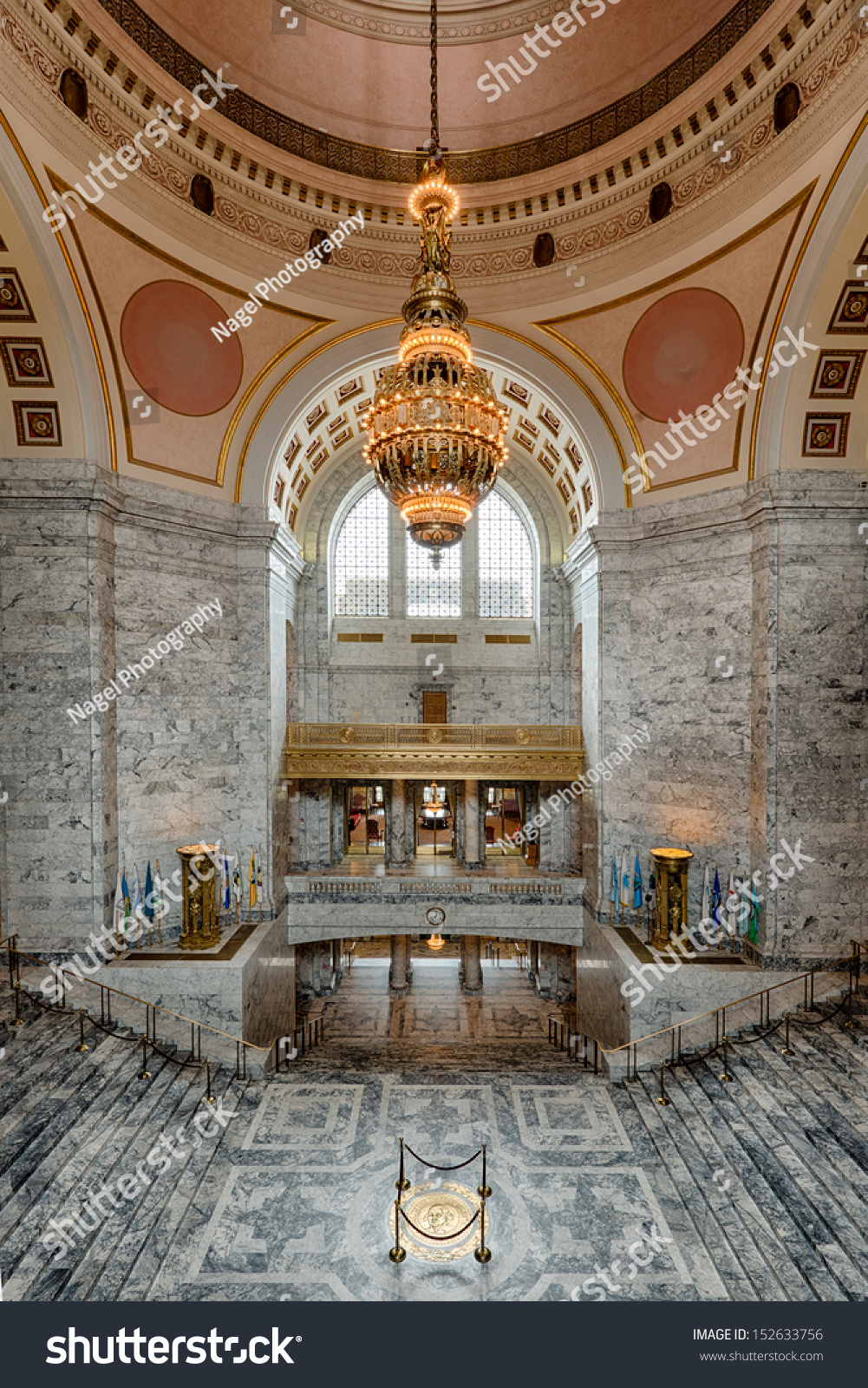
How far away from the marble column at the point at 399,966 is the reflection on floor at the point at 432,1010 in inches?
9.8

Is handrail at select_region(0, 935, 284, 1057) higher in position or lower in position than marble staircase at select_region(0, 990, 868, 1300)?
higher

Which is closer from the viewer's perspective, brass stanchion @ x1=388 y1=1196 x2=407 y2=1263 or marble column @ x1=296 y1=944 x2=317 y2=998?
brass stanchion @ x1=388 y1=1196 x2=407 y2=1263

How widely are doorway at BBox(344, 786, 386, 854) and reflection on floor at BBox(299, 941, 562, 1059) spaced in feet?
10.8

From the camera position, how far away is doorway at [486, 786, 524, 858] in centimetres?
1758

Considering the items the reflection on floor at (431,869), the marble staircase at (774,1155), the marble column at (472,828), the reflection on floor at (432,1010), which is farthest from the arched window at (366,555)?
the marble staircase at (774,1155)

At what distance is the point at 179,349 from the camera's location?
37.5ft

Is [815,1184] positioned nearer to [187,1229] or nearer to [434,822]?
[187,1229]

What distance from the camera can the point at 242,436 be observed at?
12.7 m

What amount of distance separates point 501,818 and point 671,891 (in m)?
7.58

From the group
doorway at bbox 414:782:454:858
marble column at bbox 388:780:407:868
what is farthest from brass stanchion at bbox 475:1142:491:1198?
doorway at bbox 414:782:454:858

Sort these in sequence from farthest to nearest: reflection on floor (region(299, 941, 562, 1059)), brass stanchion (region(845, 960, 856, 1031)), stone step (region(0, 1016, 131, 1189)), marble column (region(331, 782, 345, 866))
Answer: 1. marble column (region(331, 782, 345, 866))
2. reflection on floor (region(299, 941, 562, 1059))
3. brass stanchion (region(845, 960, 856, 1031))
4. stone step (region(0, 1016, 131, 1189))

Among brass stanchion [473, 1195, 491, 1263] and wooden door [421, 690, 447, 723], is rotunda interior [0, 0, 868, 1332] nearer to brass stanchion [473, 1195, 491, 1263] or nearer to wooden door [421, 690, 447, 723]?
brass stanchion [473, 1195, 491, 1263]

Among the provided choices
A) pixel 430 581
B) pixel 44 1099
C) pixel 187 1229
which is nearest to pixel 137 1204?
pixel 187 1229

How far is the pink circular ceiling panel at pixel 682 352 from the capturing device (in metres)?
10.9
